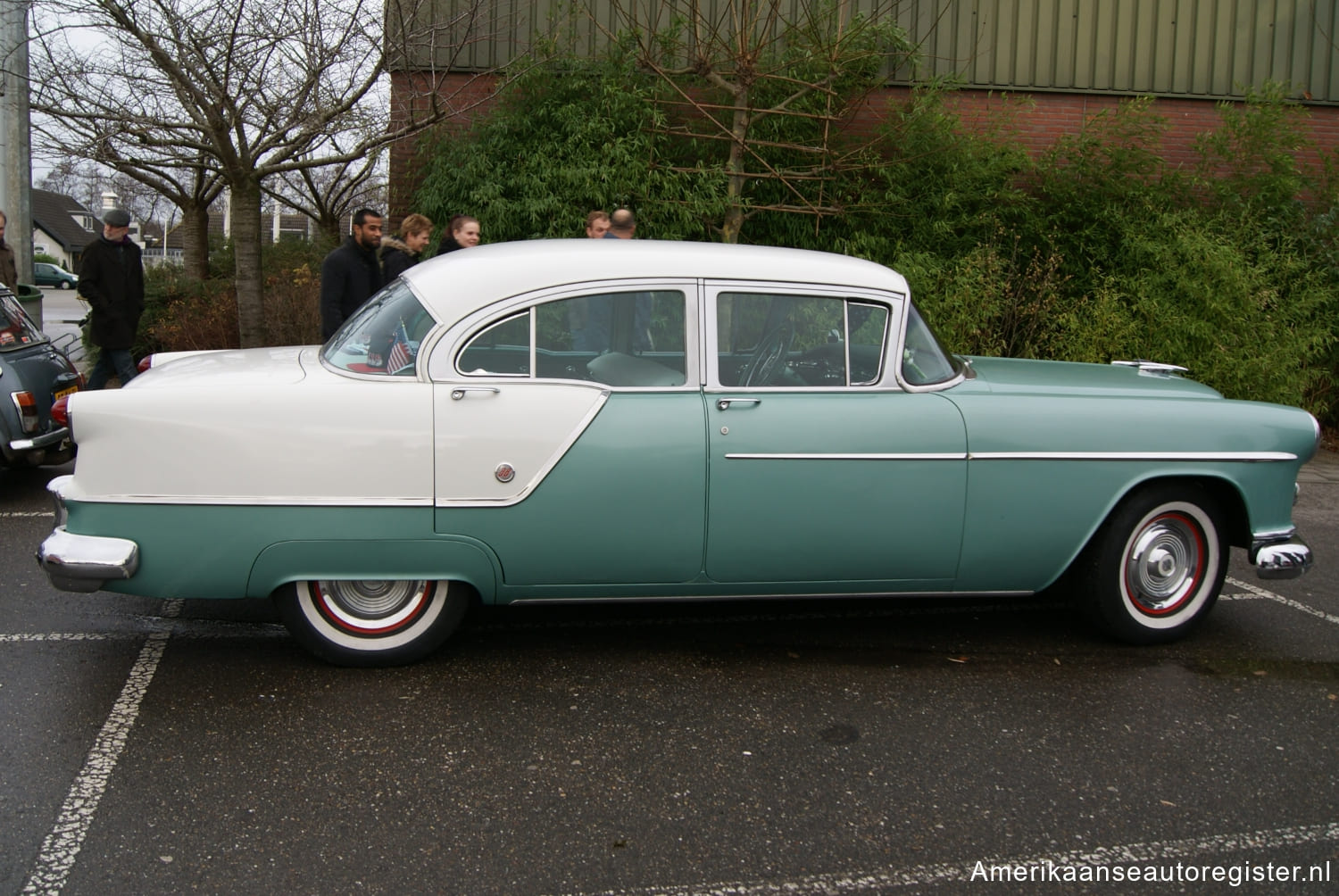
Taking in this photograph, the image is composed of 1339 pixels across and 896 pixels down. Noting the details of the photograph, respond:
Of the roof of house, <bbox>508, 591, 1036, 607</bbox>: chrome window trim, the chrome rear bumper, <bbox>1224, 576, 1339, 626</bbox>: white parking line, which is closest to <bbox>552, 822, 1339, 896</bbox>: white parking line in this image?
<bbox>508, 591, 1036, 607</bbox>: chrome window trim

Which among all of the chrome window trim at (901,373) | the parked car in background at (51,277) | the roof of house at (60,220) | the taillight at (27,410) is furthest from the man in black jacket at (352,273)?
the roof of house at (60,220)

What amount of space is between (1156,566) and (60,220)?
7769 cm

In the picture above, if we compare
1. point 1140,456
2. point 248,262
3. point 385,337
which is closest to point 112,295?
point 248,262

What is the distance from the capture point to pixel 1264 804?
361cm

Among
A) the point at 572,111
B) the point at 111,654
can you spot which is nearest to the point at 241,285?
the point at 572,111

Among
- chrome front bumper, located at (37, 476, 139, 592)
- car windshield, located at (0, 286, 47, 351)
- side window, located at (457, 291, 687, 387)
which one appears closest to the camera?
chrome front bumper, located at (37, 476, 139, 592)

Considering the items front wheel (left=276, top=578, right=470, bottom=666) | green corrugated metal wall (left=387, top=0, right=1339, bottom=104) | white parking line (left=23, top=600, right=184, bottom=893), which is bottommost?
white parking line (left=23, top=600, right=184, bottom=893)

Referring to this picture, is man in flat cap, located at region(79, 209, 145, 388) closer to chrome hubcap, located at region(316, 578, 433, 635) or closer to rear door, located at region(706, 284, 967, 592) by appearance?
chrome hubcap, located at region(316, 578, 433, 635)

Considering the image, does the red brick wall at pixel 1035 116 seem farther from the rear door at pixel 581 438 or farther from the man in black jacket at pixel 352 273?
the rear door at pixel 581 438

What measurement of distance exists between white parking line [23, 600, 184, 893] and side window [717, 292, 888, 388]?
2.49 m

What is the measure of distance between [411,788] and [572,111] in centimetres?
898

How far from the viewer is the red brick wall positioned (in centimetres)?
1259

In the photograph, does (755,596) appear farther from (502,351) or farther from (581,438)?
(502,351)

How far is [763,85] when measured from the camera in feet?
38.9
